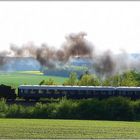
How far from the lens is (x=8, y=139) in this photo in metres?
27.7

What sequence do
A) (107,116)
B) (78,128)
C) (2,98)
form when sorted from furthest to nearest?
1. (2,98)
2. (107,116)
3. (78,128)

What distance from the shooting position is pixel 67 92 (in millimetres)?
59250

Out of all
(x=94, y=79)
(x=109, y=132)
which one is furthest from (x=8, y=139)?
(x=94, y=79)

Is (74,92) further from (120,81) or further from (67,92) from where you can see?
(120,81)

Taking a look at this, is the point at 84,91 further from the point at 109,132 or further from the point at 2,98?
the point at 109,132

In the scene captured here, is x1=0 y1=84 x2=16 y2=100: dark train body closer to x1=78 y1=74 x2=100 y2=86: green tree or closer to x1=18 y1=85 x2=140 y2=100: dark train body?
x1=18 y1=85 x2=140 y2=100: dark train body

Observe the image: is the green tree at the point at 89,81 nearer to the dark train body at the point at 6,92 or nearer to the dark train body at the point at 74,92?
the dark train body at the point at 74,92

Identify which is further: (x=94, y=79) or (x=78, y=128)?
(x=94, y=79)

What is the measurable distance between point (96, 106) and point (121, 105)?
8.58 feet

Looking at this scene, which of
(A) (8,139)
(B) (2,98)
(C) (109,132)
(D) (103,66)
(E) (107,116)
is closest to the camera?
(A) (8,139)

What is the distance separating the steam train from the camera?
58656mm

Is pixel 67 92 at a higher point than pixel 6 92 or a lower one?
lower

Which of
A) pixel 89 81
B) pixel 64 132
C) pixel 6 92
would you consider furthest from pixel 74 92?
pixel 64 132

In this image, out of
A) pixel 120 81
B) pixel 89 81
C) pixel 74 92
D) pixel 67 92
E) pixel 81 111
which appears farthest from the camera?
pixel 120 81
